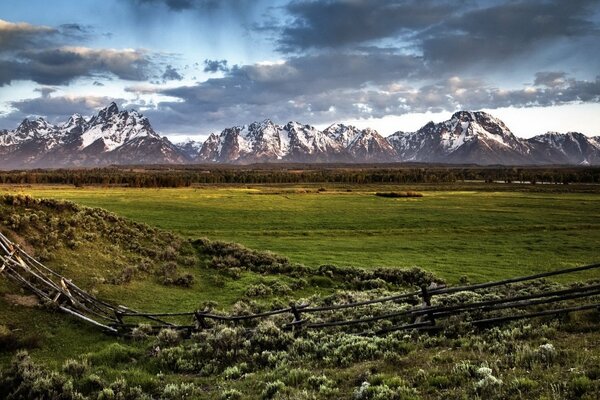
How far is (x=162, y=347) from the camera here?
16.6 m

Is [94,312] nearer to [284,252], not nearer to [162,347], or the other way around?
[162,347]

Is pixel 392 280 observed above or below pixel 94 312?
below

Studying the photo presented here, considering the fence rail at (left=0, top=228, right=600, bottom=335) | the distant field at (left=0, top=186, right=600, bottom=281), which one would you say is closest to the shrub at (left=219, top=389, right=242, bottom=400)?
the fence rail at (left=0, top=228, right=600, bottom=335)

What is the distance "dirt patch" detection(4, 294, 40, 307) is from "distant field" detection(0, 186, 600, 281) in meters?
21.4

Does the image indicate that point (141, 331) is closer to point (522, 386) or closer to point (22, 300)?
point (22, 300)

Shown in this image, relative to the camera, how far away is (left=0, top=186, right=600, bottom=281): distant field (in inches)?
1507

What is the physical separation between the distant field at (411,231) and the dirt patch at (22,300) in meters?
21.4

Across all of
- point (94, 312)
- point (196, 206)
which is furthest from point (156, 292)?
point (196, 206)

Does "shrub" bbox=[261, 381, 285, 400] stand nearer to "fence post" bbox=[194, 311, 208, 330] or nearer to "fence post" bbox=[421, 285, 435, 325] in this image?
"fence post" bbox=[421, 285, 435, 325]

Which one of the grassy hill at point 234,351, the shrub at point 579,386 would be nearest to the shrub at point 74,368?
the grassy hill at point 234,351

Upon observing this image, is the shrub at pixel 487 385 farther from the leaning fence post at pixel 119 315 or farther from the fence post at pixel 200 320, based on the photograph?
the leaning fence post at pixel 119 315

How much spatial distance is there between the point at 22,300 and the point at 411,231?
147ft

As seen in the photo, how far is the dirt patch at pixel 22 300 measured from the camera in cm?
1834

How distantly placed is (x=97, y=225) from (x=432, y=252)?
95.8 ft
